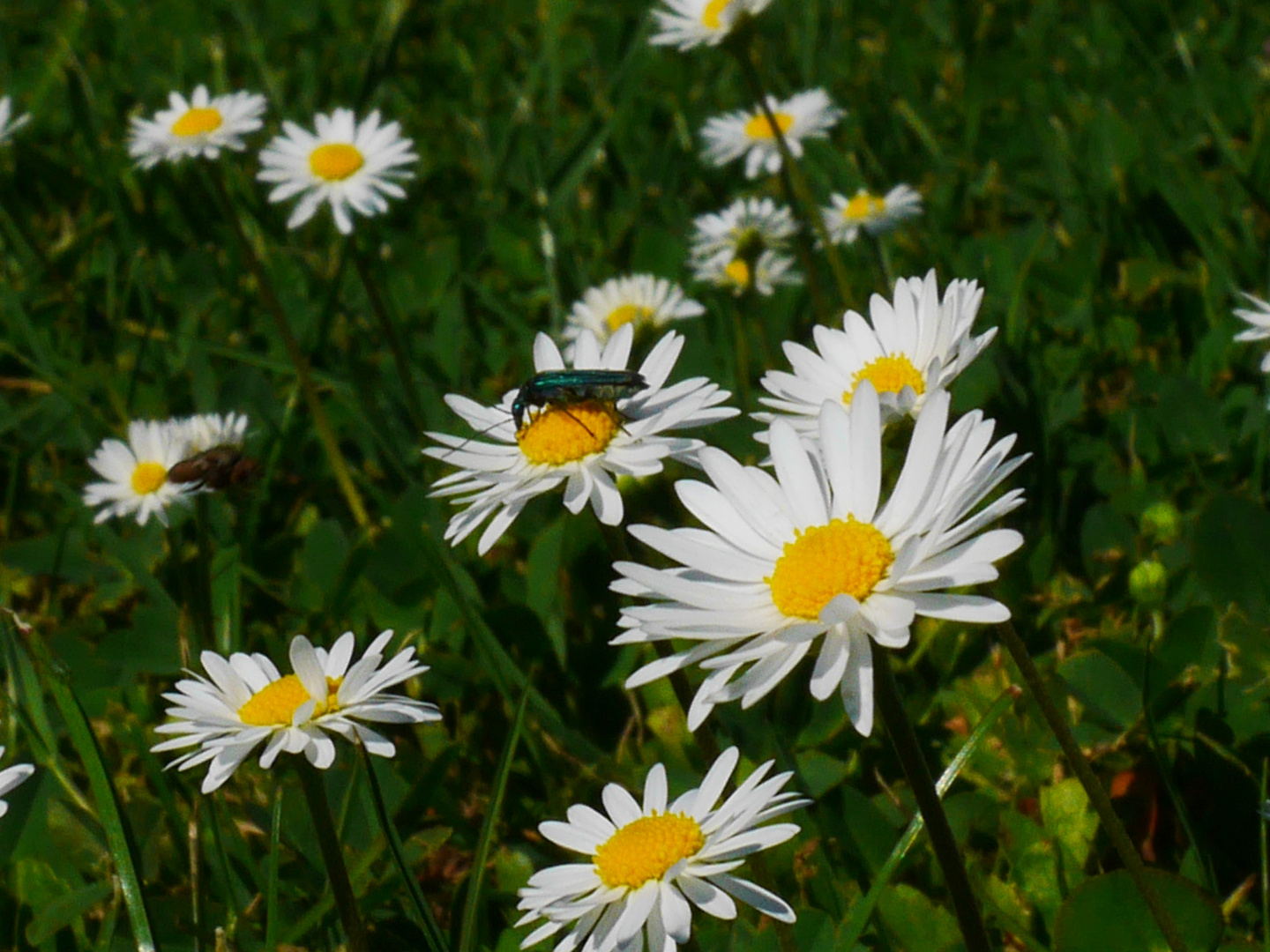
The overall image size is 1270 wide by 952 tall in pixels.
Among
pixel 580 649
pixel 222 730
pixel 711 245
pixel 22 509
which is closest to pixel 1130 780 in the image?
pixel 580 649

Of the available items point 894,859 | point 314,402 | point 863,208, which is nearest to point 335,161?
point 314,402

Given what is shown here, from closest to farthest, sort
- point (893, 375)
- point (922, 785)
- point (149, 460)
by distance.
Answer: point (922, 785)
point (893, 375)
point (149, 460)

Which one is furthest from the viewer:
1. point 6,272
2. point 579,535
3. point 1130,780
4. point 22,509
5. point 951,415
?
point 6,272

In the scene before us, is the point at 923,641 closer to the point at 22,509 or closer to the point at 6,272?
the point at 22,509

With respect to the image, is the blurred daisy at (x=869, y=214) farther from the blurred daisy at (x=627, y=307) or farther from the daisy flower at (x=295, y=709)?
the daisy flower at (x=295, y=709)

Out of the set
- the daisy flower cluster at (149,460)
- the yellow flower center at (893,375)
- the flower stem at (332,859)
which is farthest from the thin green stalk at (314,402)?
the yellow flower center at (893,375)

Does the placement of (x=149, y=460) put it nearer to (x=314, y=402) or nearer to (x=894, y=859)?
(x=314, y=402)
